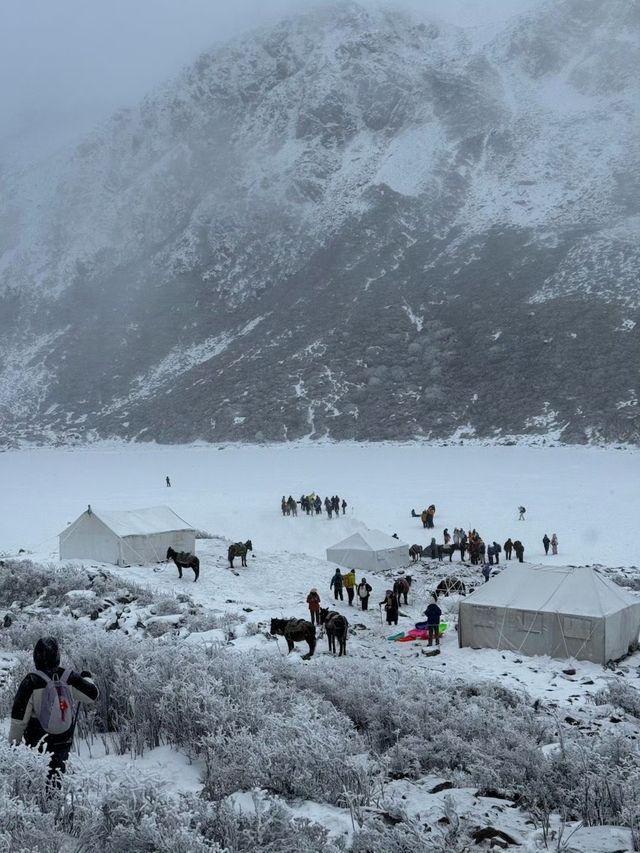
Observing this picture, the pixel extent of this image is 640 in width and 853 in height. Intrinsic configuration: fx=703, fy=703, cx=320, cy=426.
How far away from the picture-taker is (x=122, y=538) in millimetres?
25469

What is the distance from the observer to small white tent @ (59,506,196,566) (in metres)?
25.6

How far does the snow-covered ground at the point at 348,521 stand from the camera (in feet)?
42.4

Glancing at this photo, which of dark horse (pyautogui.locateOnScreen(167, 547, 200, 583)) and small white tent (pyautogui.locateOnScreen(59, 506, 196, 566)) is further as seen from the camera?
small white tent (pyautogui.locateOnScreen(59, 506, 196, 566))

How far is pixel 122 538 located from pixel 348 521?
1531 centimetres

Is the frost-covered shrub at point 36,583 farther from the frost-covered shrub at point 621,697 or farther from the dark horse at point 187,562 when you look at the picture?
the frost-covered shrub at point 621,697

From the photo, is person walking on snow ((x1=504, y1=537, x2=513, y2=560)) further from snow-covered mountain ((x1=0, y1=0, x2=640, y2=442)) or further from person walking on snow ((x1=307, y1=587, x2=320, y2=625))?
snow-covered mountain ((x1=0, y1=0, x2=640, y2=442))

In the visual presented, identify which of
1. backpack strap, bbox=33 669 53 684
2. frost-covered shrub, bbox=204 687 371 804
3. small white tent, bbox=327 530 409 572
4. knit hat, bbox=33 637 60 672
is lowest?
small white tent, bbox=327 530 409 572

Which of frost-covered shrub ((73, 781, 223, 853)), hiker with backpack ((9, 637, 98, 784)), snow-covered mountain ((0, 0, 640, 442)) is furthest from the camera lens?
snow-covered mountain ((0, 0, 640, 442))

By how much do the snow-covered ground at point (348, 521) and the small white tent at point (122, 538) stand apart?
1.01 metres

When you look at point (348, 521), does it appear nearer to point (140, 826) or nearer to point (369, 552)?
point (369, 552)

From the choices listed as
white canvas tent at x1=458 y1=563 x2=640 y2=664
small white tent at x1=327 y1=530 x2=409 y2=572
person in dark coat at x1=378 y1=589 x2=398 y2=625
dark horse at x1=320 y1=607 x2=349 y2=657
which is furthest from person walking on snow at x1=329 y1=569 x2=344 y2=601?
dark horse at x1=320 y1=607 x2=349 y2=657

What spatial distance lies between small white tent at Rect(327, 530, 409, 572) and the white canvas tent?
1160cm

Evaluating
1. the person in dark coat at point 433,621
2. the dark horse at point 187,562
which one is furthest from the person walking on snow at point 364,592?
the dark horse at point 187,562

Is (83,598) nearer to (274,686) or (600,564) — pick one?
(274,686)
